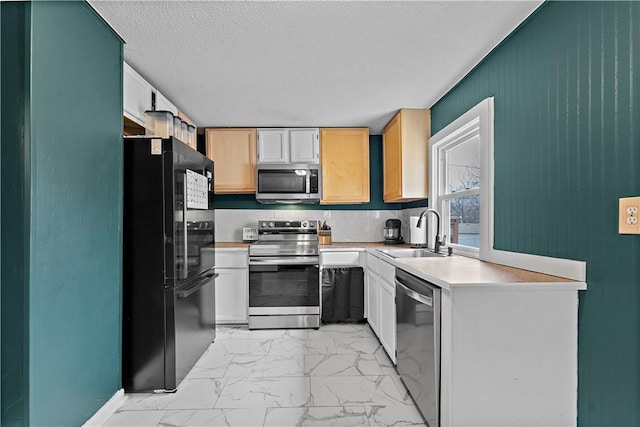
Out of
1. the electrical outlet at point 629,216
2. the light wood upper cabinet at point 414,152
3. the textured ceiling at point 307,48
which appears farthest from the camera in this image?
the light wood upper cabinet at point 414,152

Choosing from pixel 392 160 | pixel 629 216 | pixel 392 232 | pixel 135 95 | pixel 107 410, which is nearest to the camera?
pixel 629 216

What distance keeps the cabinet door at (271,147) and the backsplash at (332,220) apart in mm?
671

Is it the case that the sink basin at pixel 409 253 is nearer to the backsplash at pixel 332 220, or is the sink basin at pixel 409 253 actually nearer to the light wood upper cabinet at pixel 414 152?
the light wood upper cabinet at pixel 414 152

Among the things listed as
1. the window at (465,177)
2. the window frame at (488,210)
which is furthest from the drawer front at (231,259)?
the window frame at (488,210)

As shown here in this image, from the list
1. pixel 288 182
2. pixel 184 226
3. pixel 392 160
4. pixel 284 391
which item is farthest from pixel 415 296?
pixel 288 182

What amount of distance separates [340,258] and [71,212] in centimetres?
248

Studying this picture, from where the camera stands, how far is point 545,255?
1744mm

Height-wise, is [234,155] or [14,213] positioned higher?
[234,155]

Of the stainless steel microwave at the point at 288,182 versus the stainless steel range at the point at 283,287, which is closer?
the stainless steel range at the point at 283,287

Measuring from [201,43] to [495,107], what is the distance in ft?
6.33

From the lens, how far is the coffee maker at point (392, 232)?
4.05m

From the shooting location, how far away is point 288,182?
3.86 m

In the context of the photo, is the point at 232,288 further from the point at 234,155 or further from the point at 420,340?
the point at 420,340

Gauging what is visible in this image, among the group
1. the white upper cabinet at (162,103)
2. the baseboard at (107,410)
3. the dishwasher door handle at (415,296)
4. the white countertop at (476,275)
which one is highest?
the white upper cabinet at (162,103)
